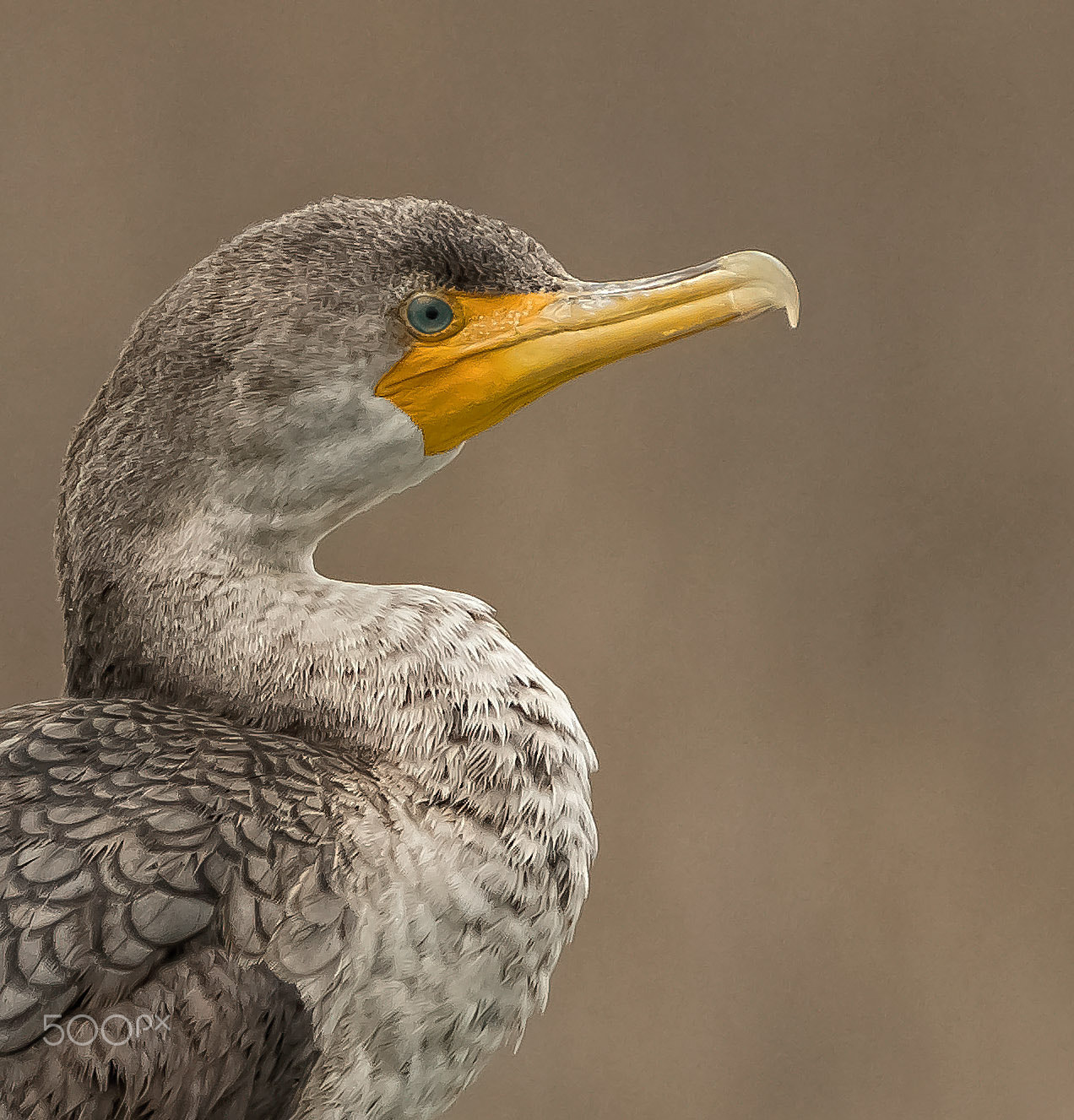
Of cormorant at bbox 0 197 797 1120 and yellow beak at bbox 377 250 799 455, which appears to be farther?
yellow beak at bbox 377 250 799 455

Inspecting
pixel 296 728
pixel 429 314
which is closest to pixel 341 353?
pixel 429 314

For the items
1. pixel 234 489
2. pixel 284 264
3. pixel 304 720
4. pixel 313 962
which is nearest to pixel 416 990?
pixel 313 962

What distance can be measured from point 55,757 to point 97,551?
0.14 meters

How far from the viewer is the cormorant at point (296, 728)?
83 centimetres

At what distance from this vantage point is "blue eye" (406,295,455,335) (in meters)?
0.93

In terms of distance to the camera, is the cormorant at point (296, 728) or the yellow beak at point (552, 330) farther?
the yellow beak at point (552, 330)

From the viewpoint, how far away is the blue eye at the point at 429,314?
36.8 inches

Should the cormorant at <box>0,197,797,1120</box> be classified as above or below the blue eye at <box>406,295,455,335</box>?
below

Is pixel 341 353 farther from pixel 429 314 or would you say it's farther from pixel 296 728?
pixel 296 728

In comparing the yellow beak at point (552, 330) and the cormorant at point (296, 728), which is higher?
the yellow beak at point (552, 330)

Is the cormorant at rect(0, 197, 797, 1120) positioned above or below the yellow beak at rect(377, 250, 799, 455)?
below

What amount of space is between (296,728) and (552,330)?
31 cm

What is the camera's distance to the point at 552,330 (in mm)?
960

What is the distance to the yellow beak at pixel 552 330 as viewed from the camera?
0.95m
